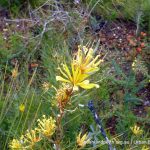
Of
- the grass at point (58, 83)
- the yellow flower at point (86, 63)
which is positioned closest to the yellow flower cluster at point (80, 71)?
the yellow flower at point (86, 63)

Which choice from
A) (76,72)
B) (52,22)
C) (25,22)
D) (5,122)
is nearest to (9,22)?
(25,22)

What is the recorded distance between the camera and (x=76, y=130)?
1.81m

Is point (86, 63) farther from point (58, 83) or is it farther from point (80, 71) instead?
point (58, 83)

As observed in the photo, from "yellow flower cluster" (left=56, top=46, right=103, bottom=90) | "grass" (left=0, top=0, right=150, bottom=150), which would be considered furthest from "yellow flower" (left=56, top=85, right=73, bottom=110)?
"grass" (left=0, top=0, right=150, bottom=150)

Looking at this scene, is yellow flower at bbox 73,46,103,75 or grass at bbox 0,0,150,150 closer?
yellow flower at bbox 73,46,103,75

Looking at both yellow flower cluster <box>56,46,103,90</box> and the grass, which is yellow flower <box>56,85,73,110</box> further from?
the grass

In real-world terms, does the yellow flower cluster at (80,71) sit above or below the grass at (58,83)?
above

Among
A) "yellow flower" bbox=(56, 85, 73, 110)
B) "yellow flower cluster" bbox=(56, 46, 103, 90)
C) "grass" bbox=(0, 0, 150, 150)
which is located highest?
"yellow flower cluster" bbox=(56, 46, 103, 90)

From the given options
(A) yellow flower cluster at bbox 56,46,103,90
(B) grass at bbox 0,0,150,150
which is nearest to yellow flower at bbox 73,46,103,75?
(A) yellow flower cluster at bbox 56,46,103,90

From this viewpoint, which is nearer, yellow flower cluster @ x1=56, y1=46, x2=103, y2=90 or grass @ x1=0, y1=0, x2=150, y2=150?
yellow flower cluster @ x1=56, y1=46, x2=103, y2=90

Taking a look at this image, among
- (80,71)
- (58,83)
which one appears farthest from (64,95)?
(58,83)

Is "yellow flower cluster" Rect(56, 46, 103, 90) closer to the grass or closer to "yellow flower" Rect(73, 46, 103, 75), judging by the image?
"yellow flower" Rect(73, 46, 103, 75)

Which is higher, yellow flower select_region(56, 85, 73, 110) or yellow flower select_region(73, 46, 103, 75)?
yellow flower select_region(73, 46, 103, 75)

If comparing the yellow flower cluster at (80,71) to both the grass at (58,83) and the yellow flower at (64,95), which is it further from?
the grass at (58,83)
